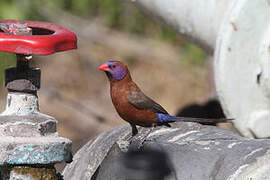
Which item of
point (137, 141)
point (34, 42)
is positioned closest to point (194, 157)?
point (137, 141)

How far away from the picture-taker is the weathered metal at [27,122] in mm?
1538

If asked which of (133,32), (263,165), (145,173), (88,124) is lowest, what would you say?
(88,124)

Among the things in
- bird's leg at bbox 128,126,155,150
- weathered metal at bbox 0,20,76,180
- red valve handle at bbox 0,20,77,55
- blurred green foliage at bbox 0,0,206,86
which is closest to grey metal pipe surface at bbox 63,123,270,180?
bird's leg at bbox 128,126,155,150

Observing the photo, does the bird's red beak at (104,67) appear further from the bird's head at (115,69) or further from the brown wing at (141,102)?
the brown wing at (141,102)

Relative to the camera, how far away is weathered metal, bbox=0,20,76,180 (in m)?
1.54

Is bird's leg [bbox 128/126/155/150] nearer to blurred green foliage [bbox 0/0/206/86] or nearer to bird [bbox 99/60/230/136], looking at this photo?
bird [bbox 99/60/230/136]

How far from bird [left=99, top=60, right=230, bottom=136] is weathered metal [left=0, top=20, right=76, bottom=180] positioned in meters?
0.26

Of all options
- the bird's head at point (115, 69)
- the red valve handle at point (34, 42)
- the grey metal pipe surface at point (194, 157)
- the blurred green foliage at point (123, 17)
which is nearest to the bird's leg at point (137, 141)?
the grey metal pipe surface at point (194, 157)

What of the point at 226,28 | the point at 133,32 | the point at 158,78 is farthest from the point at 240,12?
the point at 133,32

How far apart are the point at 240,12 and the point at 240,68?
218 millimetres

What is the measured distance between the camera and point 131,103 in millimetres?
1941

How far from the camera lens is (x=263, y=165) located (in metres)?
1.48

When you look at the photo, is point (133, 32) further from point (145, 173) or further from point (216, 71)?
point (145, 173)

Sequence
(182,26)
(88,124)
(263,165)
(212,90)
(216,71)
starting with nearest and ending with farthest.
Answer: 1. (263,165)
2. (216,71)
3. (182,26)
4. (212,90)
5. (88,124)
